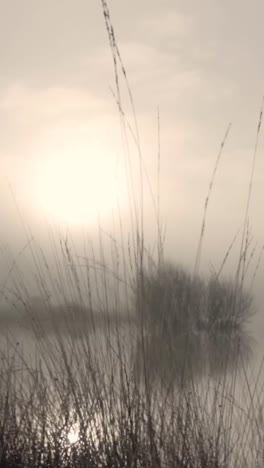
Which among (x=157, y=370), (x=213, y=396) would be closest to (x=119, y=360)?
(x=157, y=370)

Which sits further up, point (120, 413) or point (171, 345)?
point (171, 345)

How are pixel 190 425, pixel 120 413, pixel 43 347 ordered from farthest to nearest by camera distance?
pixel 43 347 < pixel 190 425 < pixel 120 413

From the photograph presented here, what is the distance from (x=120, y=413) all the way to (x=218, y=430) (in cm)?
38

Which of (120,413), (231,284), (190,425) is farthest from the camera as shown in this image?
(231,284)

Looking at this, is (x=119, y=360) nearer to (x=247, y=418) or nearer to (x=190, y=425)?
(x=190, y=425)

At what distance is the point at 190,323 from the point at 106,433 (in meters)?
0.72

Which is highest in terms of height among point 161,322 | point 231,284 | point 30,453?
point 231,284

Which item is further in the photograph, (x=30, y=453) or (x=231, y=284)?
(x=231, y=284)

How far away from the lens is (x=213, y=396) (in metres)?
2.70

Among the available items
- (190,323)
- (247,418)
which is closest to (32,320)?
(190,323)

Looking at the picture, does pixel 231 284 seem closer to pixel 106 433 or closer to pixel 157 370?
pixel 157 370

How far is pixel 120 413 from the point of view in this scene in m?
2.29

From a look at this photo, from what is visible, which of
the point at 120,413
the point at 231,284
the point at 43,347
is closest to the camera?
the point at 120,413

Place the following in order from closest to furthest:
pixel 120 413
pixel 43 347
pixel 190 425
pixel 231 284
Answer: pixel 120 413, pixel 190 425, pixel 43 347, pixel 231 284
